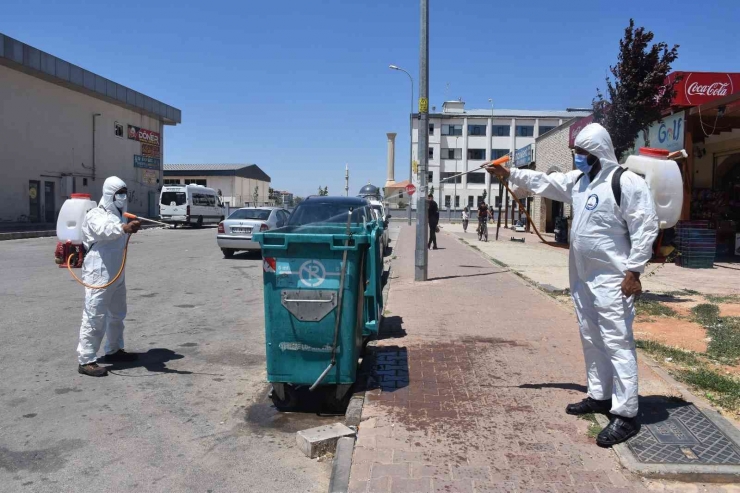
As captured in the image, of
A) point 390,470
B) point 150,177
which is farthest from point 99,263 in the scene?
point 150,177

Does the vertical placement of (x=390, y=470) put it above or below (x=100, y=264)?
below

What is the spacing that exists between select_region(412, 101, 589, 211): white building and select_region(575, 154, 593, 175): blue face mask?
65105 millimetres

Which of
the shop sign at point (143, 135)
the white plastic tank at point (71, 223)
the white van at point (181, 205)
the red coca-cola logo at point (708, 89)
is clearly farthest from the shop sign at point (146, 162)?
the white plastic tank at point (71, 223)

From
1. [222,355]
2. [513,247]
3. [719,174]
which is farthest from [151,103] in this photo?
[222,355]

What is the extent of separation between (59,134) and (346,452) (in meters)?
35.0

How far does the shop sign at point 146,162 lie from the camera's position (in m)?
42.2

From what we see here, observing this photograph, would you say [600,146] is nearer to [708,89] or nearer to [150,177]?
[708,89]

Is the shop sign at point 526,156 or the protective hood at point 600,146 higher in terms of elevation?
the shop sign at point 526,156

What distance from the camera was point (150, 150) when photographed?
4441 centimetres

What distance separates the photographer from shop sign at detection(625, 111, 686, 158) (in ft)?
50.9

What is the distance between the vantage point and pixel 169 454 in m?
4.12

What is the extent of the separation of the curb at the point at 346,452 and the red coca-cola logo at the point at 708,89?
14220 mm

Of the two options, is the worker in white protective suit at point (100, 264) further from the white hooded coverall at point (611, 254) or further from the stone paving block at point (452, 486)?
the white hooded coverall at point (611, 254)

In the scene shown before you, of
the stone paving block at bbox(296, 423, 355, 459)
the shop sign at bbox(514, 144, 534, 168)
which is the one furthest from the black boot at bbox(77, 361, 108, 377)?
the shop sign at bbox(514, 144, 534, 168)
